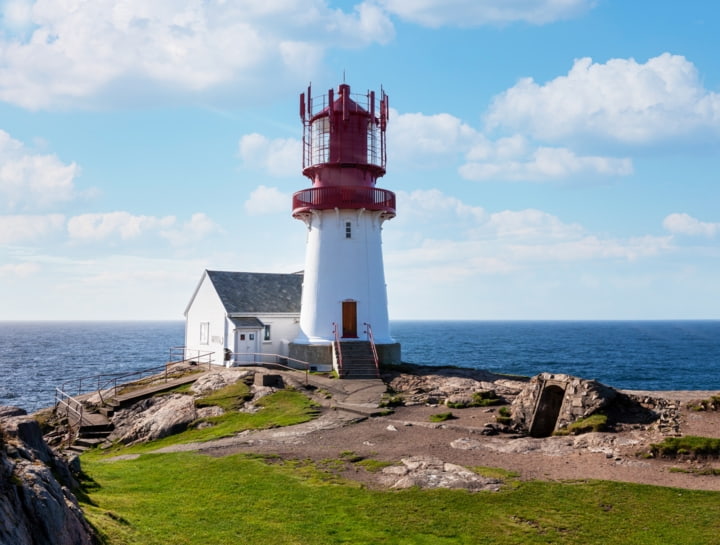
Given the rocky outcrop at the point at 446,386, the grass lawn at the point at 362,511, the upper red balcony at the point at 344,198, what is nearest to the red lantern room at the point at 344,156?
the upper red balcony at the point at 344,198

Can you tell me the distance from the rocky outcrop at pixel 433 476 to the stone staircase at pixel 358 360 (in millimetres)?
15259

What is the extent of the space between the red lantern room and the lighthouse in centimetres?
6

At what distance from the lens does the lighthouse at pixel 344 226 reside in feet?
116

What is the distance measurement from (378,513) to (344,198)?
79.0ft

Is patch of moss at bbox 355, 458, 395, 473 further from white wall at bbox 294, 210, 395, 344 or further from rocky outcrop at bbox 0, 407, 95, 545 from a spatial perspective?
white wall at bbox 294, 210, 395, 344

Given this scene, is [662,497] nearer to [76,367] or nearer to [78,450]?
[78,450]

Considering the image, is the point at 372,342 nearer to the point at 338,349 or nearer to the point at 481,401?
the point at 338,349

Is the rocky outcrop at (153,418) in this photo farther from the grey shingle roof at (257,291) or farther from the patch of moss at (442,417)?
the patch of moss at (442,417)

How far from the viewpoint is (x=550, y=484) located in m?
15.2

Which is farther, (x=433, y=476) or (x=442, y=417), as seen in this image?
(x=442, y=417)

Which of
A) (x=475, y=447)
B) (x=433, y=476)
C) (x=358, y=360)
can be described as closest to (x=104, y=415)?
(x=358, y=360)

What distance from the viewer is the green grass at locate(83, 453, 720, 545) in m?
11.9

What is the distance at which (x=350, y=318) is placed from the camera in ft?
119

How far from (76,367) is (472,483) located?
68.0m
